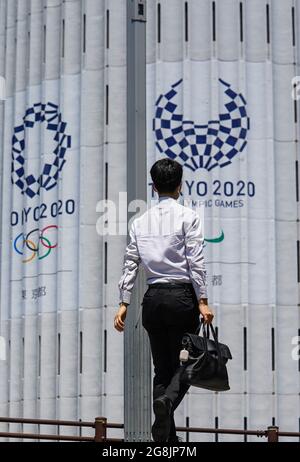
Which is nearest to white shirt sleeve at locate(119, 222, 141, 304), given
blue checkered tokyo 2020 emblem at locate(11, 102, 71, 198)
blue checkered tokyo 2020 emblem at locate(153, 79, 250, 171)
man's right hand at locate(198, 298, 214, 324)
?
man's right hand at locate(198, 298, 214, 324)

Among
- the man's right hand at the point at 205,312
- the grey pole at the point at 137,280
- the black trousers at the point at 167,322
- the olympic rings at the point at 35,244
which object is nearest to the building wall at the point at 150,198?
the olympic rings at the point at 35,244

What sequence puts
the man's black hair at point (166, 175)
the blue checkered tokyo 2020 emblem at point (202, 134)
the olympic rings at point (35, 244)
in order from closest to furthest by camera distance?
the man's black hair at point (166, 175), the blue checkered tokyo 2020 emblem at point (202, 134), the olympic rings at point (35, 244)

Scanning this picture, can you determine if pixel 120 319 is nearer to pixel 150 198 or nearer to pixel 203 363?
pixel 203 363

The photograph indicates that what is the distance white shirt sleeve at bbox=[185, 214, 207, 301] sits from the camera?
23.1 ft

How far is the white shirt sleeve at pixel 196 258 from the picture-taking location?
7051 mm

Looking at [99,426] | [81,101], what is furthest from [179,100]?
[99,426]

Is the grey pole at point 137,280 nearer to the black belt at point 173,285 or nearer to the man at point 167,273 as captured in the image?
the man at point 167,273

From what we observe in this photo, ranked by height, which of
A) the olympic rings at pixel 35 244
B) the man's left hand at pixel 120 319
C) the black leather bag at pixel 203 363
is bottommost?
the black leather bag at pixel 203 363

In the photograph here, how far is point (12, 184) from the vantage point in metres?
19.4

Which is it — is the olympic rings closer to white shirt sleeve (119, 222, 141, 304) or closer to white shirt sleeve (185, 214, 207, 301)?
white shirt sleeve (119, 222, 141, 304)

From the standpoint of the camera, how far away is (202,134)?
1784 cm

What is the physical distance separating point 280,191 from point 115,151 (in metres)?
2.69

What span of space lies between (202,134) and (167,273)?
35.5 ft

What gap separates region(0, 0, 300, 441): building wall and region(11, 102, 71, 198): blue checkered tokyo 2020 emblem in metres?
0.05
